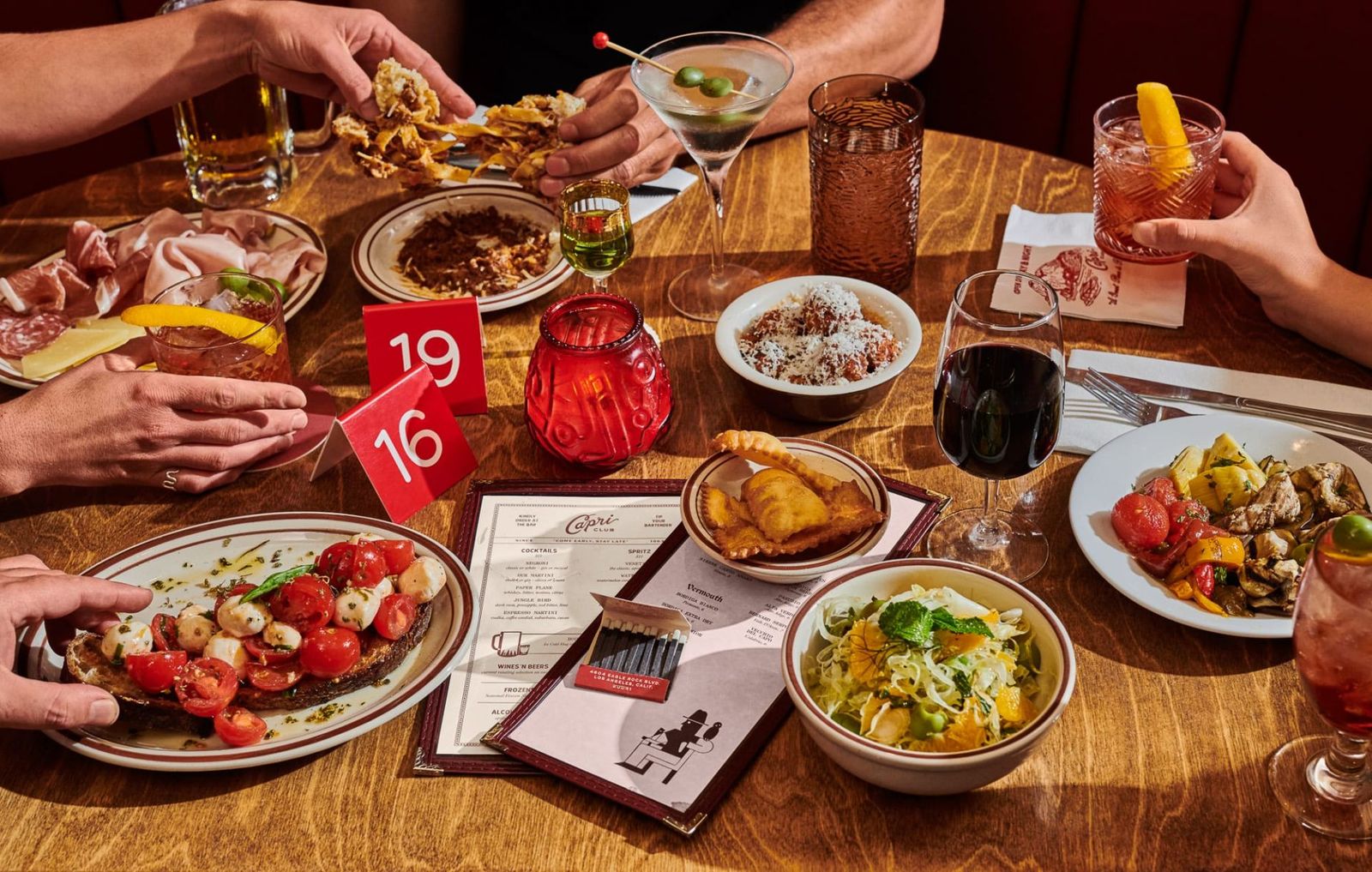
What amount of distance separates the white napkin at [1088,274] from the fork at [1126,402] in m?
0.17

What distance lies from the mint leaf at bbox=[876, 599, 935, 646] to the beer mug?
1465 mm

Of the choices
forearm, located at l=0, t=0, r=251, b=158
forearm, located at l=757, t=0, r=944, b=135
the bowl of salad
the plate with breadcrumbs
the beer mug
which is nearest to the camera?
the bowl of salad

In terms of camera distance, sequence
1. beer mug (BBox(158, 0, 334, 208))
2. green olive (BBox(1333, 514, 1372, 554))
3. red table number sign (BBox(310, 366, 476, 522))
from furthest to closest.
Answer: beer mug (BBox(158, 0, 334, 208))
red table number sign (BBox(310, 366, 476, 522))
green olive (BBox(1333, 514, 1372, 554))

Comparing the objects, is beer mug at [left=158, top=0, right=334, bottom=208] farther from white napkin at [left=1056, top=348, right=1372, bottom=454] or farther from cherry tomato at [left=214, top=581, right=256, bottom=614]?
white napkin at [left=1056, top=348, right=1372, bottom=454]

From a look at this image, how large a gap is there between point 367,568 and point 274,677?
0.14 m

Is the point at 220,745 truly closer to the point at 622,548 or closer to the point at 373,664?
the point at 373,664

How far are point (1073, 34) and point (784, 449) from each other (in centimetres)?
187

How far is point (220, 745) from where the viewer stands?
3.84 ft

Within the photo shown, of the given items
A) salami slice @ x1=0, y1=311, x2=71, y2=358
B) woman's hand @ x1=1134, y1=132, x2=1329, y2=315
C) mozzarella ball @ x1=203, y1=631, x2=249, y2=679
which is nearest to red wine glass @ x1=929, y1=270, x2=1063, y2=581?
woman's hand @ x1=1134, y1=132, x2=1329, y2=315

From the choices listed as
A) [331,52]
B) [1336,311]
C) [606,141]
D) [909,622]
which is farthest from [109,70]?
[1336,311]

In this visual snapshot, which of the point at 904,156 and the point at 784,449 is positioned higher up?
the point at 904,156

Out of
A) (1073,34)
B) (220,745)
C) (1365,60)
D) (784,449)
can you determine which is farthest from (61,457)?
(1365,60)

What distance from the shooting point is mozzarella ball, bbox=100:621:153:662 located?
47.4 inches

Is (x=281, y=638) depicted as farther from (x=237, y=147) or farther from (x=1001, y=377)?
(x=237, y=147)
